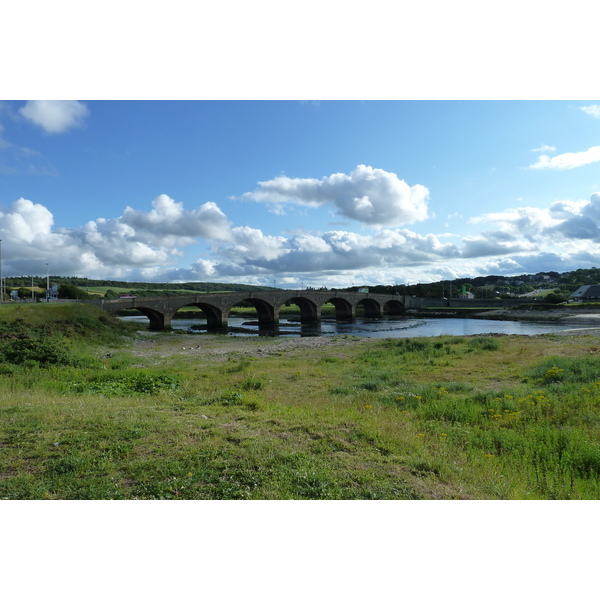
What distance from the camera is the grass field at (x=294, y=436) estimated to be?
185 inches

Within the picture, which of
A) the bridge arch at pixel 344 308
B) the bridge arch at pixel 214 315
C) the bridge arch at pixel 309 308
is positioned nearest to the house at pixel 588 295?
the bridge arch at pixel 344 308

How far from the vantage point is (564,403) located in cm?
962

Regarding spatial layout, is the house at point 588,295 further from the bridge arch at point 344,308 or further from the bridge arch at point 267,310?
the bridge arch at point 267,310

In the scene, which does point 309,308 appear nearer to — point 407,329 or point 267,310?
point 267,310

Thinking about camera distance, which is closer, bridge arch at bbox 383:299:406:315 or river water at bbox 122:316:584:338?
river water at bbox 122:316:584:338

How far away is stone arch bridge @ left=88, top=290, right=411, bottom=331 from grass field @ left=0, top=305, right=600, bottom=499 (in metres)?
38.9

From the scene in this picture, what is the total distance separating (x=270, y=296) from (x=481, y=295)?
4370 inches

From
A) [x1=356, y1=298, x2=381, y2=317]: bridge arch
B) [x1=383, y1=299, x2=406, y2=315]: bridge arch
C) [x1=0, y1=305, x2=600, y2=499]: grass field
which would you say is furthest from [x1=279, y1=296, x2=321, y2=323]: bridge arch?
[x1=0, y1=305, x2=600, y2=499]: grass field

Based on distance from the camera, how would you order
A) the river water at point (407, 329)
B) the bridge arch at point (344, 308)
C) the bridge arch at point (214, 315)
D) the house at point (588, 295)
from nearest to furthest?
the river water at point (407, 329) → the bridge arch at point (214, 315) → the bridge arch at point (344, 308) → the house at point (588, 295)

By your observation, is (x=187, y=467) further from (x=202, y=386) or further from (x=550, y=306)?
(x=550, y=306)

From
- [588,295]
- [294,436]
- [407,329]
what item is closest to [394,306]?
[588,295]

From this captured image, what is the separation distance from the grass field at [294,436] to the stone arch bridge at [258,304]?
38.9 metres

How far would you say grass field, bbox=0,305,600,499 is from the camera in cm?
469

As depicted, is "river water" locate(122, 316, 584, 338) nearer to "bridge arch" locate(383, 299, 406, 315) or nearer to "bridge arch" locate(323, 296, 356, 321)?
"bridge arch" locate(323, 296, 356, 321)
